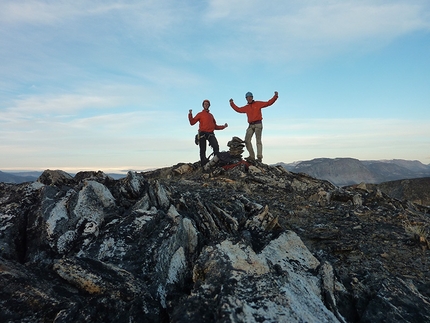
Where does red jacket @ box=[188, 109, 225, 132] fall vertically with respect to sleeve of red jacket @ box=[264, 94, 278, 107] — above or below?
below

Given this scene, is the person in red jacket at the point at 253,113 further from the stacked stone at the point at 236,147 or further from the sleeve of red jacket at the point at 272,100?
the stacked stone at the point at 236,147

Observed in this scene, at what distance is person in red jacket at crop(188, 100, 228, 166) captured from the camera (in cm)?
2050

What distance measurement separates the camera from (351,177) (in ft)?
497

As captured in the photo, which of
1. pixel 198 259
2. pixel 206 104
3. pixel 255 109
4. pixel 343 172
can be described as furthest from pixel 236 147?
pixel 343 172

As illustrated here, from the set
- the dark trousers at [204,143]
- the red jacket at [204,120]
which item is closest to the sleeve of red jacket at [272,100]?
the red jacket at [204,120]

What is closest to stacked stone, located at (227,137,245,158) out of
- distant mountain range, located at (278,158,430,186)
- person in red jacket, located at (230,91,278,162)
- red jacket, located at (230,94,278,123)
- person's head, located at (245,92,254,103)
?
person in red jacket, located at (230,91,278,162)

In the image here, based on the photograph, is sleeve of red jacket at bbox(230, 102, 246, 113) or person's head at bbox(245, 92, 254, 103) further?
sleeve of red jacket at bbox(230, 102, 246, 113)

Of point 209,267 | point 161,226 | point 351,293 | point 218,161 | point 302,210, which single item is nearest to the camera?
point 209,267

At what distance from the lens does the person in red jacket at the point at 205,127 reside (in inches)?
807

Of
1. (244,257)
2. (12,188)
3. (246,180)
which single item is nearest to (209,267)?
(244,257)

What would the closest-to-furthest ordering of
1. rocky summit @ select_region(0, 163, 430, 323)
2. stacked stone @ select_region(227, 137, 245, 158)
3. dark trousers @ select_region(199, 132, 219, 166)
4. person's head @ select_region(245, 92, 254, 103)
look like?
rocky summit @ select_region(0, 163, 430, 323)
person's head @ select_region(245, 92, 254, 103)
dark trousers @ select_region(199, 132, 219, 166)
stacked stone @ select_region(227, 137, 245, 158)

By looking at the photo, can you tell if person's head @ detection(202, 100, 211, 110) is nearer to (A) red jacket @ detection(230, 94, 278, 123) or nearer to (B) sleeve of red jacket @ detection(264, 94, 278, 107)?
(A) red jacket @ detection(230, 94, 278, 123)

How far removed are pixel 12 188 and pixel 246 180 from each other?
11.6 m

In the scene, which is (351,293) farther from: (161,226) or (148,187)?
(148,187)
